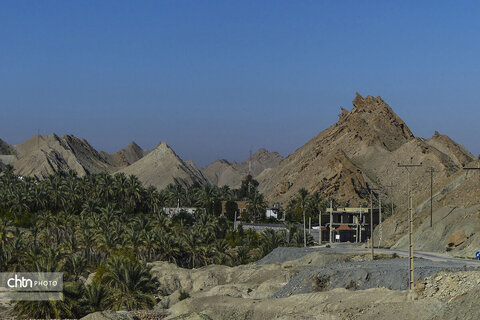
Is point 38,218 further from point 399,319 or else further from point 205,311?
point 399,319

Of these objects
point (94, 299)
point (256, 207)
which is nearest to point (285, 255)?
point (94, 299)

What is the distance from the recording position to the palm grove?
56.5 meters

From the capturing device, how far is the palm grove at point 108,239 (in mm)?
56469

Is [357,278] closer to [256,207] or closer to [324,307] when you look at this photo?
[324,307]

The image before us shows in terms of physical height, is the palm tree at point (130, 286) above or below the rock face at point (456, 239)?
below

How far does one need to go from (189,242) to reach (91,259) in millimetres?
11667

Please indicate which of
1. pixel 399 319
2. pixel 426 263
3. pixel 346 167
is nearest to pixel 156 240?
pixel 426 263

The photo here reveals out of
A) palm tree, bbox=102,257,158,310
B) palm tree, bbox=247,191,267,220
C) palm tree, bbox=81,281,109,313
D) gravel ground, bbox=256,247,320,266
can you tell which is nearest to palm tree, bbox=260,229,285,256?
gravel ground, bbox=256,247,320,266

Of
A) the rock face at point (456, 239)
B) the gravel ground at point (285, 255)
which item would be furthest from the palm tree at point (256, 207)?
the rock face at point (456, 239)

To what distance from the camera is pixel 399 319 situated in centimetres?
3797

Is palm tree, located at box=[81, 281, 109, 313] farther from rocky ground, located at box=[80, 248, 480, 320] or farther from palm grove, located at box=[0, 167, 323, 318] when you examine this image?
rocky ground, located at box=[80, 248, 480, 320]

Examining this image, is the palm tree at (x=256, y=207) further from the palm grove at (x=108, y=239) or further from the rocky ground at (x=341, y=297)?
the rocky ground at (x=341, y=297)

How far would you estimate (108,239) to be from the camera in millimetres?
81750

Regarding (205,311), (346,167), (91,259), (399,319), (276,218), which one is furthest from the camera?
(346,167)
